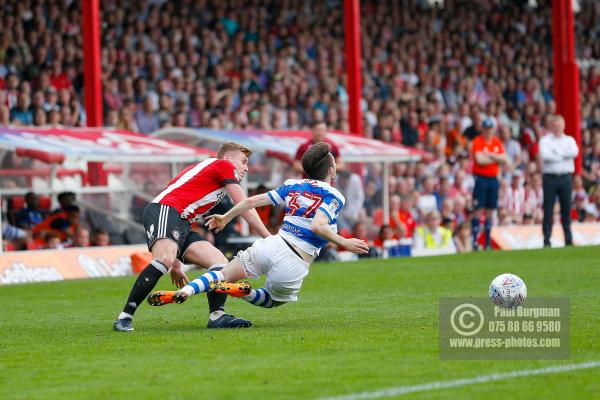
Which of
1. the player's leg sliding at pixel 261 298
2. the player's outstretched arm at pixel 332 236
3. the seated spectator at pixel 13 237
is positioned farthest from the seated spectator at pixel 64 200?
the player's outstretched arm at pixel 332 236

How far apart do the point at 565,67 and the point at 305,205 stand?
19.8 meters

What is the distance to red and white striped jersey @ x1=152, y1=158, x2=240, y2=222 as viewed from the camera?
10211 mm

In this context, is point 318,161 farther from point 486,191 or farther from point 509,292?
point 486,191

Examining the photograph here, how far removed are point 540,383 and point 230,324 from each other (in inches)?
141

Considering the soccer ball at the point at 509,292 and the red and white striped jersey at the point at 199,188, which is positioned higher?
the red and white striped jersey at the point at 199,188

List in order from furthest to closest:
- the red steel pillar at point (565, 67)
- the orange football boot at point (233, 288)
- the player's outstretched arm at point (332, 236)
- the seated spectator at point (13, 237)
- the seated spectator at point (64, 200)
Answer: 1. the red steel pillar at point (565, 67)
2. the seated spectator at point (64, 200)
3. the seated spectator at point (13, 237)
4. the orange football boot at point (233, 288)
5. the player's outstretched arm at point (332, 236)

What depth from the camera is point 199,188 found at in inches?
405

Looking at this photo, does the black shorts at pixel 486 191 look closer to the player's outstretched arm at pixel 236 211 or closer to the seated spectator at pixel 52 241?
the seated spectator at pixel 52 241

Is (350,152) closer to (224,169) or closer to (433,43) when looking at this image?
(433,43)

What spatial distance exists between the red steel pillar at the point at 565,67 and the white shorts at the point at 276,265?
1916 cm

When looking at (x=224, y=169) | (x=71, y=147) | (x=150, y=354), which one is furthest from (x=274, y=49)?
(x=150, y=354)

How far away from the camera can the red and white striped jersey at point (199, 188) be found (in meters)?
10.2

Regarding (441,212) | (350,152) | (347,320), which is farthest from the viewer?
(441,212)

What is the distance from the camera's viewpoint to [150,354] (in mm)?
8359
